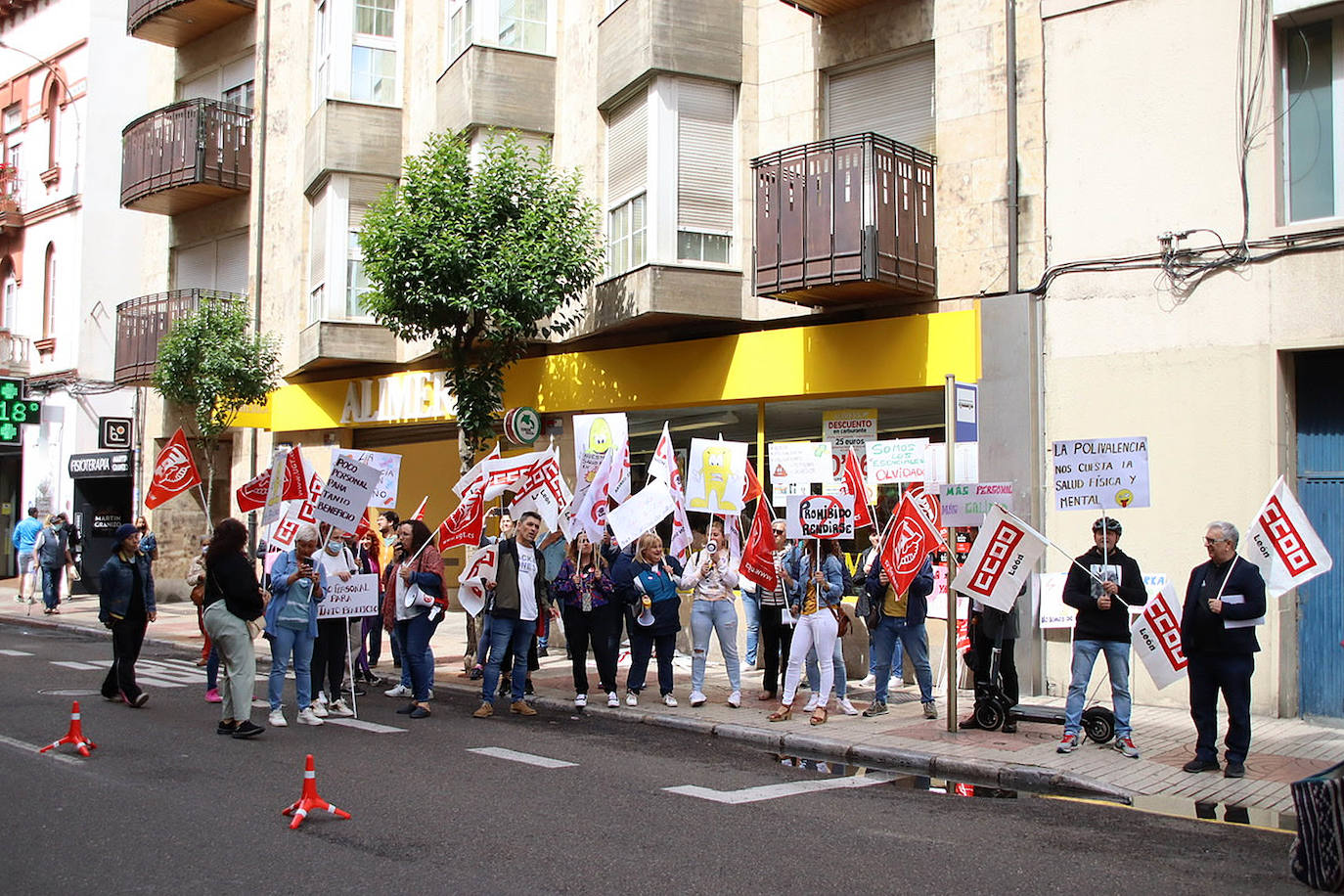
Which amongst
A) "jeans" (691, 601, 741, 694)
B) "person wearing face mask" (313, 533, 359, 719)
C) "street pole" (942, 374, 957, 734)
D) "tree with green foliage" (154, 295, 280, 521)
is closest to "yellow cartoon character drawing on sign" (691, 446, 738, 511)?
"jeans" (691, 601, 741, 694)

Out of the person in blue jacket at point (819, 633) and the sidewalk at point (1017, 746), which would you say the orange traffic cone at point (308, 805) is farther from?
the person in blue jacket at point (819, 633)

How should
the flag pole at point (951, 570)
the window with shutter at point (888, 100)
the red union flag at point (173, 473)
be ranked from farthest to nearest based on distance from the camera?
the red union flag at point (173, 473)
the window with shutter at point (888, 100)
the flag pole at point (951, 570)

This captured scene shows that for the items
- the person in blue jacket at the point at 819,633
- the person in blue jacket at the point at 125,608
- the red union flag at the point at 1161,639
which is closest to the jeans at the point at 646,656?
the person in blue jacket at the point at 819,633

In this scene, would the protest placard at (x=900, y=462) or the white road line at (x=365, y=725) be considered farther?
the protest placard at (x=900, y=462)

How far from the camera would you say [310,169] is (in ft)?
71.6

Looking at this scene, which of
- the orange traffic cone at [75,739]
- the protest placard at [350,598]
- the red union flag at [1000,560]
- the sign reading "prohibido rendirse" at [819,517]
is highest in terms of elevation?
the sign reading "prohibido rendirse" at [819,517]

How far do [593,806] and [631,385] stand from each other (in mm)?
9736

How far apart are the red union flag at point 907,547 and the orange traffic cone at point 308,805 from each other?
5678 mm

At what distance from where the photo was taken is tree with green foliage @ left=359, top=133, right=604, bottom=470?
14.7m

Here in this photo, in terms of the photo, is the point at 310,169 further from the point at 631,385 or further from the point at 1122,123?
the point at 1122,123

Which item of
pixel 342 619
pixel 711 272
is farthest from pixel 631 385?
pixel 342 619

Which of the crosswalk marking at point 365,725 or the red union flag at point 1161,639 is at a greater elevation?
the red union flag at point 1161,639

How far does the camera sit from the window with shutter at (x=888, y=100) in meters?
14.3

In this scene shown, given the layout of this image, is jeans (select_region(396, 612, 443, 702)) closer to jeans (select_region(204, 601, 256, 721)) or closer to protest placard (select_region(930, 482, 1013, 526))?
jeans (select_region(204, 601, 256, 721))
